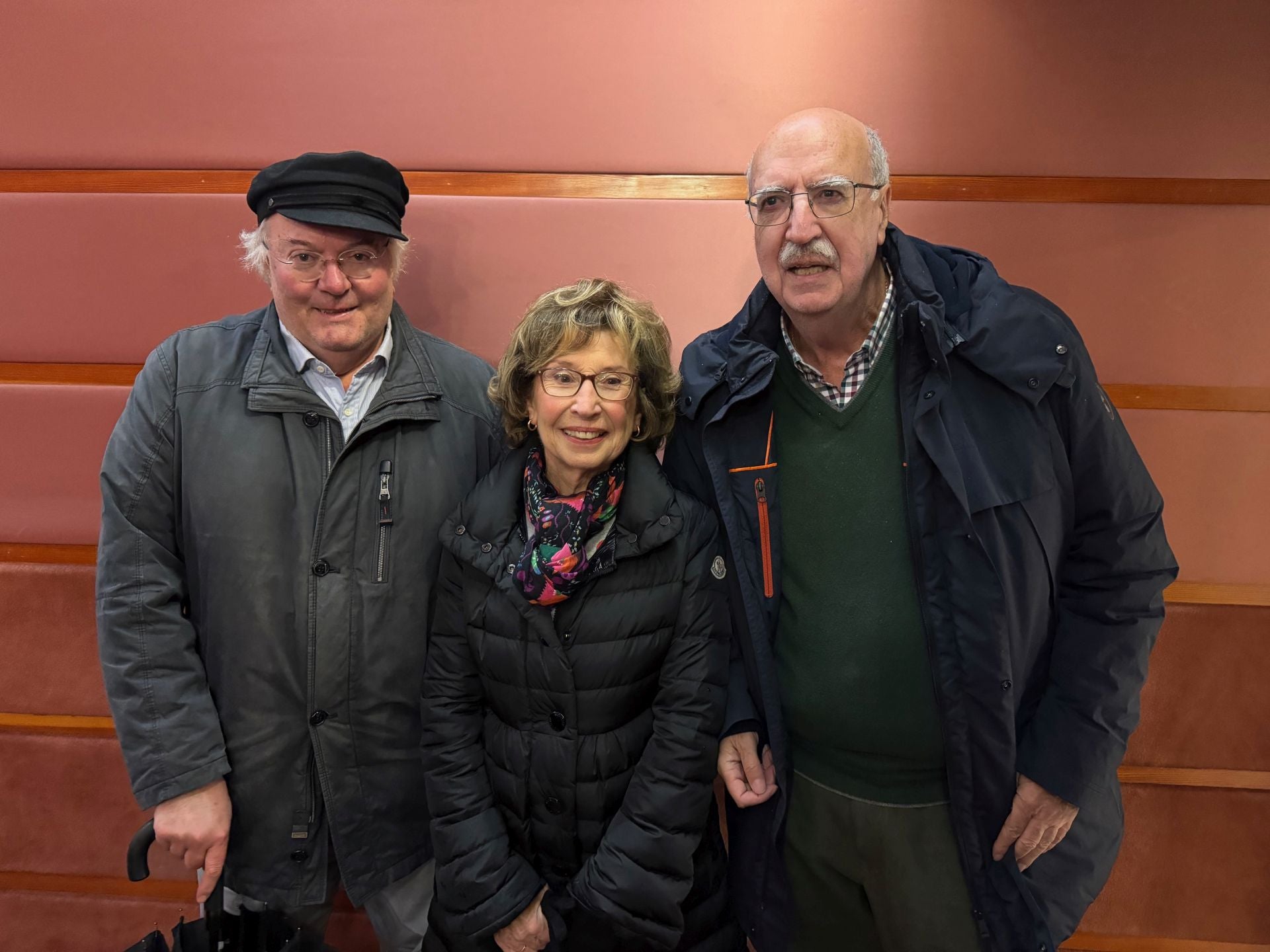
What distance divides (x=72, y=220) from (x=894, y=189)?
206cm

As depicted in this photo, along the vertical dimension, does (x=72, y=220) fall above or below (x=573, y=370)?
above

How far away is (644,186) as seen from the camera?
1.93 m

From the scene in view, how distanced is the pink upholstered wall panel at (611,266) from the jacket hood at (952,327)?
1.47 feet

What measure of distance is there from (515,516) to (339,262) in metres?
0.60

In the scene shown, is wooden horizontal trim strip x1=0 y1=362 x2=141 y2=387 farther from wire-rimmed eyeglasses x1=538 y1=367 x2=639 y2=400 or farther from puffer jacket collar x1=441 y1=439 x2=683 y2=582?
wire-rimmed eyeglasses x1=538 y1=367 x2=639 y2=400

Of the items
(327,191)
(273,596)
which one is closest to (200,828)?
(273,596)

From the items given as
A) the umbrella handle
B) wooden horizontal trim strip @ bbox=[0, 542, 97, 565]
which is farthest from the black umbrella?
wooden horizontal trim strip @ bbox=[0, 542, 97, 565]

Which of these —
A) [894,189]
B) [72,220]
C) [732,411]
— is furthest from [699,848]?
[72,220]

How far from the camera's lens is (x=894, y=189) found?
190 centimetres

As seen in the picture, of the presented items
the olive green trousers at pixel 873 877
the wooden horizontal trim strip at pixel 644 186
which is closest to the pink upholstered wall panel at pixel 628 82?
the wooden horizontal trim strip at pixel 644 186

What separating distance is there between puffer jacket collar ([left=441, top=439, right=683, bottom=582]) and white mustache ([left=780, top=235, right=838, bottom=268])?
440mm

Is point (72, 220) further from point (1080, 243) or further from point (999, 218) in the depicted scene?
point (1080, 243)

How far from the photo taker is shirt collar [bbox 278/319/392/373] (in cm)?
156

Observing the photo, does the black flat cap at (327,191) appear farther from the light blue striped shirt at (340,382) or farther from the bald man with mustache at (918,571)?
the bald man with mustache at (918,571)
